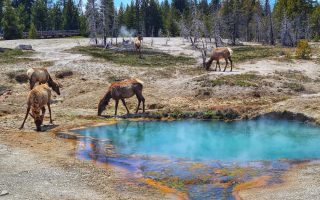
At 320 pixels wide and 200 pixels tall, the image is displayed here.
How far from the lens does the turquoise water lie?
20.8 meters

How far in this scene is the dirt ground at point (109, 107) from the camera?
602 inches

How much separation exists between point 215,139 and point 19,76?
66.8 feet

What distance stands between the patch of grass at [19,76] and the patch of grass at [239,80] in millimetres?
14730

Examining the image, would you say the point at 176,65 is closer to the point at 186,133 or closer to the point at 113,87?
the point at 113,87

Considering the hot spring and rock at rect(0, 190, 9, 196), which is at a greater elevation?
rock at rect(0, 190, 9, 196)

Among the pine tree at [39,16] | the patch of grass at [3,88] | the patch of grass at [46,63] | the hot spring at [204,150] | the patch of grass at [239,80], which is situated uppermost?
the pine tree at [39,16]

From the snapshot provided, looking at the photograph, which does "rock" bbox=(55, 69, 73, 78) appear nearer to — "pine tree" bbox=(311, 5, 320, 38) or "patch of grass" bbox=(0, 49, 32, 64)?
"patch of grass" bbox=(0, 49, 32, 64)

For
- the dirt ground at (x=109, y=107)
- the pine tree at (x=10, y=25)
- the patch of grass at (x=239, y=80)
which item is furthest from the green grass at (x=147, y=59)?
the pine tree at (x=10, y=25)

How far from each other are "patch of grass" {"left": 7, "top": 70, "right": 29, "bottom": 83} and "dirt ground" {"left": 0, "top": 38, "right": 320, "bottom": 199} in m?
0.39

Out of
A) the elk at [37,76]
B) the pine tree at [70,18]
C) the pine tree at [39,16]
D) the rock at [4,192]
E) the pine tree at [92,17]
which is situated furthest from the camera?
the pine tree at [39,16]

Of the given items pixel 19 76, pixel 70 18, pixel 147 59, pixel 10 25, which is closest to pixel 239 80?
pixel 147 59

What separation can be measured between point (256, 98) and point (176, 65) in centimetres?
1381

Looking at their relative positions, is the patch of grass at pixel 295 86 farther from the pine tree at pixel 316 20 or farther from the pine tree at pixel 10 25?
the pine tree at pixel 316 20

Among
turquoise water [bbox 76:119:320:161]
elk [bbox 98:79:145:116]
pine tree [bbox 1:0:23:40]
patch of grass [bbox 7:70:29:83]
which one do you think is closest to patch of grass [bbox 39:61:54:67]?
patch of grass [bbox 7:70:29:83]
